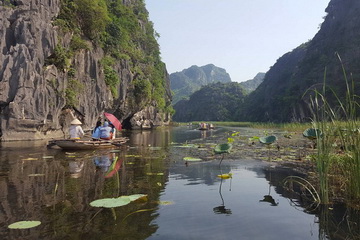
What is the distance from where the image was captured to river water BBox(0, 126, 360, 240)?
3152mm

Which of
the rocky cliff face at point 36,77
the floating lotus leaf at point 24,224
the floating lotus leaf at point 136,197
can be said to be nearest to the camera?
the floating lotus leaf at point 24,224

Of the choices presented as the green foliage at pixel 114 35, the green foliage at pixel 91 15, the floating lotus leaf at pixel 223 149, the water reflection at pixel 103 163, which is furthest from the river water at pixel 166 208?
the green foliage at pixel 91 15

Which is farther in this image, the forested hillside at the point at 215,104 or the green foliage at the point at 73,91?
the forested hillside at the point at 215,104

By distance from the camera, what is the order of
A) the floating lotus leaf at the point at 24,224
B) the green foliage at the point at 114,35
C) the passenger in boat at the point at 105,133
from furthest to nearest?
1. the green foliage at the point at 114,35
2. the passenger in boat at the point at 105,133
3. the floating lotus leaf at the point at 24,224

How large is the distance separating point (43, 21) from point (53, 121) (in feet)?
21.6

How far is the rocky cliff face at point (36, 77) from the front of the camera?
14.9m

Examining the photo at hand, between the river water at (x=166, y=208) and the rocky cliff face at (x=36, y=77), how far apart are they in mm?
9858

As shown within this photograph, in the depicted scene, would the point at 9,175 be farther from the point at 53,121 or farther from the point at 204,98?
the point at 204,98

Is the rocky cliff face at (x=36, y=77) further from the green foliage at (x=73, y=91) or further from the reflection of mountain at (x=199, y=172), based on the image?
the reflection of mountain at (x=199, y=172)

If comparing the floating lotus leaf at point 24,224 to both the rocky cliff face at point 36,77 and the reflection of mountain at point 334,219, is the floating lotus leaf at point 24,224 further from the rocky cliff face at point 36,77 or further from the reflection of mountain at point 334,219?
the rocky cliff face at point 36,77

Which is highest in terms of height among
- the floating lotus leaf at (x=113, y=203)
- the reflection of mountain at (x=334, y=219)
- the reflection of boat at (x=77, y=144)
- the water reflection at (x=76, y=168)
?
the reflection of boat at (x=77, y=144)

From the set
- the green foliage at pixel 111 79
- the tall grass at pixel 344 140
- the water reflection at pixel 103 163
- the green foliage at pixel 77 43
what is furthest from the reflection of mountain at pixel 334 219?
the green foliage at pixel 111 79

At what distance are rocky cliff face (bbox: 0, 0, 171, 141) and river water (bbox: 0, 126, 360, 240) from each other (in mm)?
9858

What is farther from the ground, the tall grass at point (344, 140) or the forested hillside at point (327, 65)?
the forested hillside at point (327, 65)
